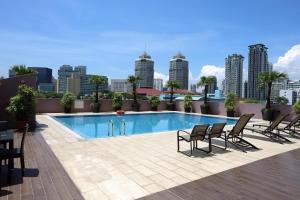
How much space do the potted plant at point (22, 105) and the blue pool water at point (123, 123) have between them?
2.53m

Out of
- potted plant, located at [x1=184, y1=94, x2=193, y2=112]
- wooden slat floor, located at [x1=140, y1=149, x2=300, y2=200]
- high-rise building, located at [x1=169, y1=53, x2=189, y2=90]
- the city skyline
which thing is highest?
high-rise building, located at [x1=169, y1=53, x2=189, y2=90]

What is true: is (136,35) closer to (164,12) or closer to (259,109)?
(164,12)

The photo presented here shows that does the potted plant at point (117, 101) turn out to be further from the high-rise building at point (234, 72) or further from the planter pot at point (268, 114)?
the high-rise building at point (234, 72)

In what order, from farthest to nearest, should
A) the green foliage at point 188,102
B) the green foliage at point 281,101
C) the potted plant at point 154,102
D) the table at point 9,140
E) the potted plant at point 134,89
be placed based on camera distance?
the potted plant at point 154,102 → the green foliage at point 188,102 → the potted plant at point 134,89 → the green foliage at point 281,101 → the table at point 9,140

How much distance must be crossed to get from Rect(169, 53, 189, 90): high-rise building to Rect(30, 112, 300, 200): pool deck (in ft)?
207

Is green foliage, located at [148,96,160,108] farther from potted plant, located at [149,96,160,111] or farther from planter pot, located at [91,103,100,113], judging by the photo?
planter pot, located at [91,103,100,113]

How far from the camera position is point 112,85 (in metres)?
79.8

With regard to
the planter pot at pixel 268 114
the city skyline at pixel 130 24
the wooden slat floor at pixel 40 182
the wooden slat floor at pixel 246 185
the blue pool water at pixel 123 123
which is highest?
the city skyline at pixel 130 24

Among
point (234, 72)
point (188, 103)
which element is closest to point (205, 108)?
point (188, 103)

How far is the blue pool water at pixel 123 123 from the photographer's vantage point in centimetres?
1258

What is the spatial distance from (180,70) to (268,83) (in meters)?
54.8

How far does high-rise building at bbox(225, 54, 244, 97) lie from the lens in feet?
177

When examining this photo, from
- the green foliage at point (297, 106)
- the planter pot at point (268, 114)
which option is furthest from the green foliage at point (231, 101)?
the green foliage at point (297, 106)

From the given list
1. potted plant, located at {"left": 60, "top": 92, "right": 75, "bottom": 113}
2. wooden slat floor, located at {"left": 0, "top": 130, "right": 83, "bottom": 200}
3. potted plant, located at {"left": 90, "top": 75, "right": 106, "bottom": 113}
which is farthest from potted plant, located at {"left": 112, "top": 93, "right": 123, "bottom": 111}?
wooden slat floor, located at {"left": 0, "top": 130, "right": 83, "bottom": 200}
